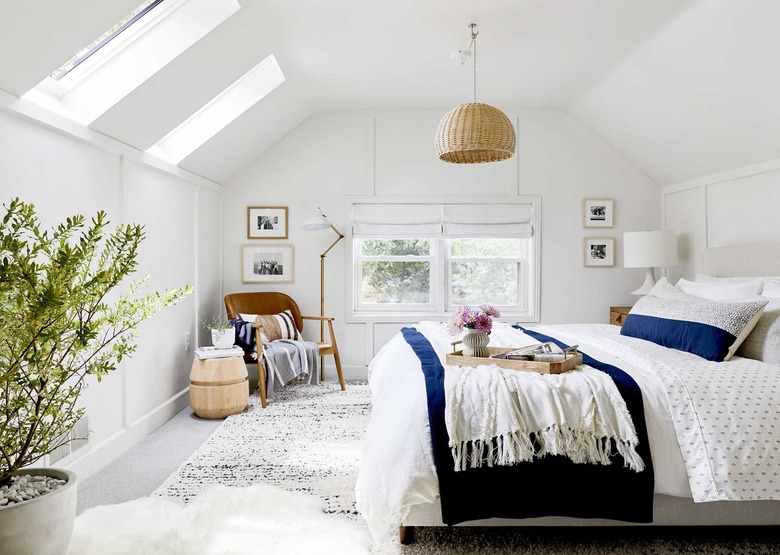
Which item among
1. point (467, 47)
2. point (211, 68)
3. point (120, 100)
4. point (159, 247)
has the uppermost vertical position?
point (467, 47)

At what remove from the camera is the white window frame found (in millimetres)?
5633

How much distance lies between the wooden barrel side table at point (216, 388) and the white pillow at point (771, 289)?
11.6 ft

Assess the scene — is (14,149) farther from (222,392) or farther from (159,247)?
(222,392)

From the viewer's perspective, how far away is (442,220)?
5.63 meters

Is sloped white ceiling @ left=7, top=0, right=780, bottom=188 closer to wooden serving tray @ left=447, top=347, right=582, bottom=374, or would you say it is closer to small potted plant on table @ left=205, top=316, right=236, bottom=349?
small potted plant on table @ left=205, top=316, right=236, bottom=349

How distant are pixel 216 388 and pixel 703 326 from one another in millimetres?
3184

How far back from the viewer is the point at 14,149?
259cm

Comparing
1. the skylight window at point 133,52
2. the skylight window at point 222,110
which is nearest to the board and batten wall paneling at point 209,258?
the skylight window at point 222,110

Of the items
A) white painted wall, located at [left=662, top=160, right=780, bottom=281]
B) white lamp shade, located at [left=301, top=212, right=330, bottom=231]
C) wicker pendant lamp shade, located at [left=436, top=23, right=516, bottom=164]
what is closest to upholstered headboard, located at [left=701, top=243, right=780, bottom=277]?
white painted wall, located at [left=662, top=160, right=780, bottom=281]

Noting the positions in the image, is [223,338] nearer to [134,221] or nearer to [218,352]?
[218,352]

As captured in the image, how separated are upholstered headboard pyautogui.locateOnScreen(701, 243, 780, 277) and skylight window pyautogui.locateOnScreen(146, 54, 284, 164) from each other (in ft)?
11.9

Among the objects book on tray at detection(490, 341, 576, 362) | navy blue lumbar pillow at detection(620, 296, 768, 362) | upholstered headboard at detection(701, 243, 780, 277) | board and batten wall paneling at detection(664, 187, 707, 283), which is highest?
board and batten wall paneling at detection(664, 187, 707, 283)

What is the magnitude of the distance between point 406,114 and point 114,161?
9.75 ft

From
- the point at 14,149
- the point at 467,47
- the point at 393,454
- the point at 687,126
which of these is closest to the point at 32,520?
the point at 393,454
